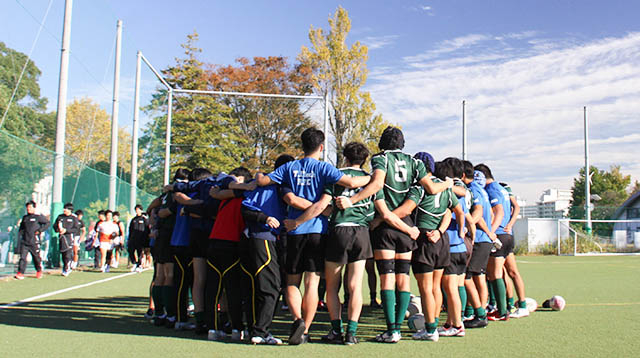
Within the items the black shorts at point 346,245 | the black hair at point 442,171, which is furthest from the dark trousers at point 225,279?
the black hair at point 442,171

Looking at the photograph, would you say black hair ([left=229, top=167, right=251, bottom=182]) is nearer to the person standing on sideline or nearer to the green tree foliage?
the person standing on sideline

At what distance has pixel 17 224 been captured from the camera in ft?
43.0

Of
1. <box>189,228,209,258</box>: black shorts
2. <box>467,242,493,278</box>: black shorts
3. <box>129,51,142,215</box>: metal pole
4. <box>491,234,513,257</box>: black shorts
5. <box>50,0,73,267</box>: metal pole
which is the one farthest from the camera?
<box>129,51,142,215</box>: metal pole

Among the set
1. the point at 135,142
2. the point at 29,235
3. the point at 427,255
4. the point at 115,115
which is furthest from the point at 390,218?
the point at 135,142

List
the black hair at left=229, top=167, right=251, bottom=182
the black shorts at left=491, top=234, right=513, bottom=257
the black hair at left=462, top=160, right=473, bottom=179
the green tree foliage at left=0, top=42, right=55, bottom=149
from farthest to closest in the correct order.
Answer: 1. the green tree foliage at left=0, top=42, right=55, bottom=149
2. the black shorts at left=491, top=234, right=513, bottom=257
3. the black hair at left=462, top=160, right=473, bottom=179
4. the black hair at left=229, top=167, right=251, bottom=182

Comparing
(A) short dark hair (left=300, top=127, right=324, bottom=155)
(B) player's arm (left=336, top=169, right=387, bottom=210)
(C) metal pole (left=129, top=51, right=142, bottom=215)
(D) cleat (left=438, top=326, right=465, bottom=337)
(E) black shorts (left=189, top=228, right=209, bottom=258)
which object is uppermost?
(C) metal pole (left=129, top=51, right=142, bottom=215)

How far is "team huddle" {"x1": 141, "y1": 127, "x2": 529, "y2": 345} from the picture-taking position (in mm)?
5273

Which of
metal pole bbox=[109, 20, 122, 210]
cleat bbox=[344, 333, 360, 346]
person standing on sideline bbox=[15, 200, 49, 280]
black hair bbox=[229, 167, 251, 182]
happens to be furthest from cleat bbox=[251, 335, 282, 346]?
metal pole bbox=[109, 20, 122, 210]

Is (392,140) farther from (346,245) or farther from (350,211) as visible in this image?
(346,245)

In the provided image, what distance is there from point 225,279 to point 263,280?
50 centimetres

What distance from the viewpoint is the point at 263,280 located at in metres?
5.36

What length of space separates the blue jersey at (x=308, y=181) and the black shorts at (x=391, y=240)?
0.55 metres

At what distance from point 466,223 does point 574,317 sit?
7.33 ft

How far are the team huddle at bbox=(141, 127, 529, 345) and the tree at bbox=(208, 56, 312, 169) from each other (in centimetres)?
2328
